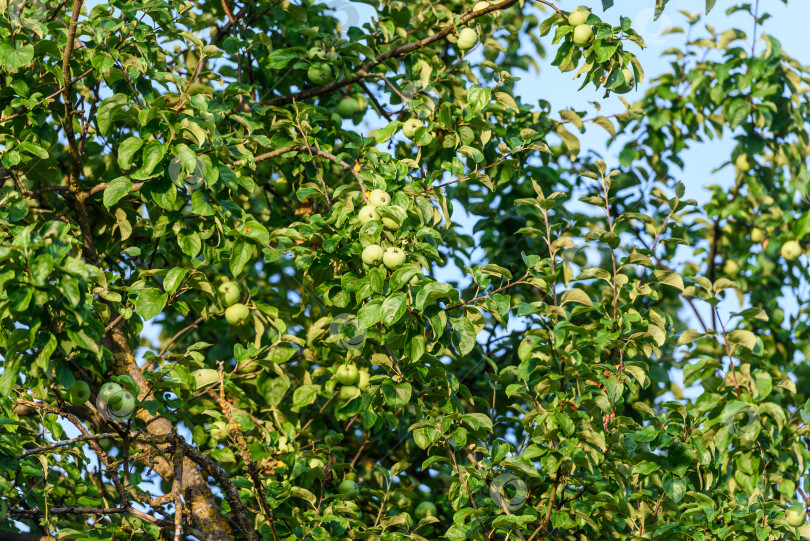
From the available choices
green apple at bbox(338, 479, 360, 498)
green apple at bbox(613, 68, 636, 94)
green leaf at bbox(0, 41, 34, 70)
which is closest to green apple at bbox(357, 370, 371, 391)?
green apple at bbox(338, 479, 360, 498)

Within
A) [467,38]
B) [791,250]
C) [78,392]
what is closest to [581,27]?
[467,38]

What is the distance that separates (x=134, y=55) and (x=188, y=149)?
0.60 m

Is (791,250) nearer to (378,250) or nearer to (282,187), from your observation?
(282,187)

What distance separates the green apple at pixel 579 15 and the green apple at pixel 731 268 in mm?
2098

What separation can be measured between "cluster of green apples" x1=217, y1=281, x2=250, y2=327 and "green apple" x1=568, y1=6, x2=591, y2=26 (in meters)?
1.44

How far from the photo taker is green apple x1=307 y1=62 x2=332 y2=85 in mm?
3107

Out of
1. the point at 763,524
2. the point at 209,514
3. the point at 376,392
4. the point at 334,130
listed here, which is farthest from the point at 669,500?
the point at 334,130

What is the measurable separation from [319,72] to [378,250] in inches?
46.7

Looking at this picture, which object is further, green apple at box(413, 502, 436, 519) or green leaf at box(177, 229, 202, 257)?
green apple at box(413, 502, 436, 519)

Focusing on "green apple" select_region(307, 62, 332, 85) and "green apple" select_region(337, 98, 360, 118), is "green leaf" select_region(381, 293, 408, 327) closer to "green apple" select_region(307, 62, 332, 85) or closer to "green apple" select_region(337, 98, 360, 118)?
"green apple" select_region(307, 62, 332, 85)

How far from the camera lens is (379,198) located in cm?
235

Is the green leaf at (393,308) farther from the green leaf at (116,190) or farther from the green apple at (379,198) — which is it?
the green leaf at (116,190)

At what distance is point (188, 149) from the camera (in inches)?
89.4

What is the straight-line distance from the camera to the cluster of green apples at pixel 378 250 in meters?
2.17
